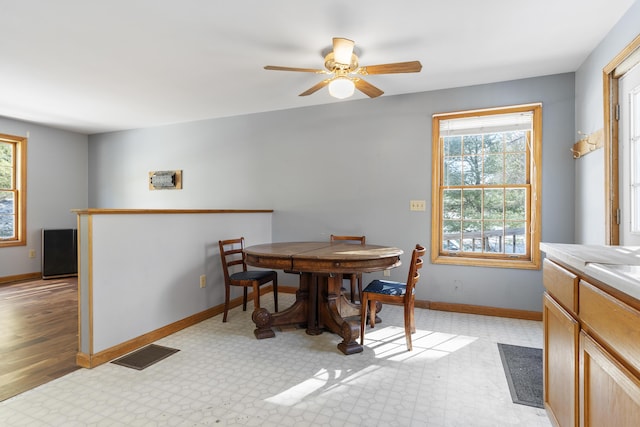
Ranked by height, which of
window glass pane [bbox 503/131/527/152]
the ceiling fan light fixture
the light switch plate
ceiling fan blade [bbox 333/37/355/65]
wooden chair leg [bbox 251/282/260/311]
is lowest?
wooden chair leg [bbox 251/282/260/311]

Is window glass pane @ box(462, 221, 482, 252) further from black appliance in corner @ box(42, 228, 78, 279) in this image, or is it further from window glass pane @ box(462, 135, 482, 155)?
black appliance in corner @ box(42, 228, 78, 279)

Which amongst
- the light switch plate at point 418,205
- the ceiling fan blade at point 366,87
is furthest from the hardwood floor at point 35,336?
the light switch plate at point 418,205

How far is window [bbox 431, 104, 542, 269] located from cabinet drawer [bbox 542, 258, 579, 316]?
2.03m

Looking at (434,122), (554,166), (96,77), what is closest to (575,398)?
(554,166)

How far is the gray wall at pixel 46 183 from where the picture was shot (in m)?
5.05

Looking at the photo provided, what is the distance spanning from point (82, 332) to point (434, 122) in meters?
3.74

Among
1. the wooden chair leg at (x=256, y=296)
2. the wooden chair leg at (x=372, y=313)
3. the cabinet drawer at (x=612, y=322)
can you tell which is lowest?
the wooden chair leg at (x=372, y=313)

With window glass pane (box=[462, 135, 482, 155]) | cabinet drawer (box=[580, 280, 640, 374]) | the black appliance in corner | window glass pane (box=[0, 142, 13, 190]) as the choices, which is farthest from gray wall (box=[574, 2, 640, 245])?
window glass pane (box=[0, 142, 13, 190])

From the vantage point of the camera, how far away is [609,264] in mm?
1016

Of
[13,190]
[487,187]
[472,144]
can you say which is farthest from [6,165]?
[487,187]

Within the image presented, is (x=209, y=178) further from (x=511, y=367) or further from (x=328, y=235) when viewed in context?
(x=511, y=367)

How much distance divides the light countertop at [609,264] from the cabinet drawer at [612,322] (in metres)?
0.06

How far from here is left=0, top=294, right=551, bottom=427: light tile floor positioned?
174 centimetres

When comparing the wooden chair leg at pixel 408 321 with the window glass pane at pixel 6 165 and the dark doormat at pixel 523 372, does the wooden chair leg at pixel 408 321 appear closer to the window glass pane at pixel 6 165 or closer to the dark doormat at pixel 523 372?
the dark doormat at pixel 523 372
